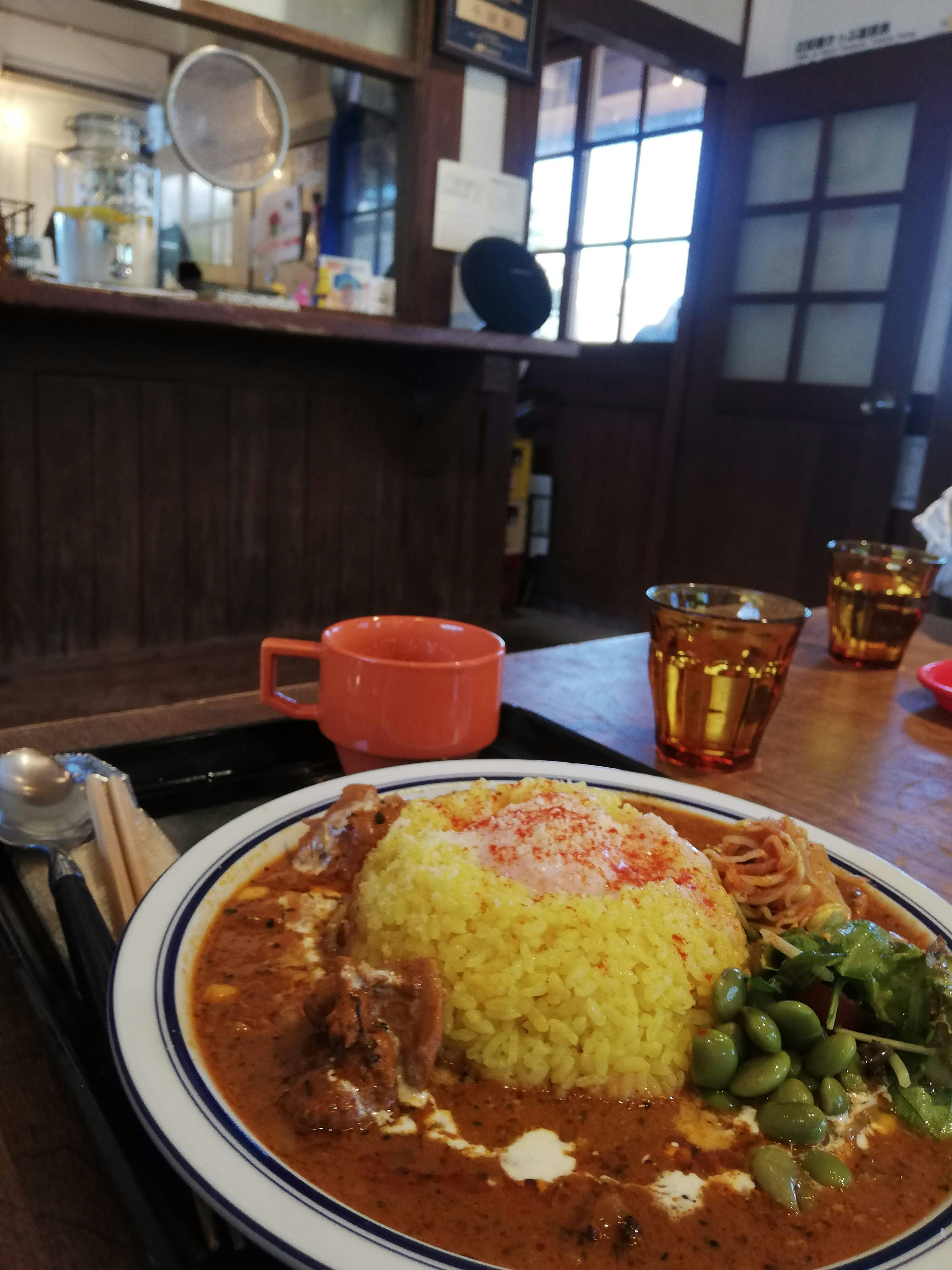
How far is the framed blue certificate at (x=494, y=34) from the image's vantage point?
3.23 m

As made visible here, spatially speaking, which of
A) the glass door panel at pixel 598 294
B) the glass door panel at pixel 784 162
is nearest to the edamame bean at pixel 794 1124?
the glass door panel at pixel 784 162

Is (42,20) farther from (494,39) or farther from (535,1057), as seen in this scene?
(535,1057)

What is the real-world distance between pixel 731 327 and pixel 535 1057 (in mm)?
4681

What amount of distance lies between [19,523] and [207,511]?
2.00ft

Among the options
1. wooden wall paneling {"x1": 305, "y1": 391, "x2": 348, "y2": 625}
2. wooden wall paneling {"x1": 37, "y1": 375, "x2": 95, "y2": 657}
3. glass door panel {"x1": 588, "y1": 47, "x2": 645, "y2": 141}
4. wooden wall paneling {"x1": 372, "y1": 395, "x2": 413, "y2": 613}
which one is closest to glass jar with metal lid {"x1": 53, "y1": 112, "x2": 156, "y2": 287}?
wooden wall paneling {"x1": 37, "y1": 375, "x2": 95, "y2": 657}

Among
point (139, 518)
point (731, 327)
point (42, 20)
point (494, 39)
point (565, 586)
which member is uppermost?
point (42, 20)

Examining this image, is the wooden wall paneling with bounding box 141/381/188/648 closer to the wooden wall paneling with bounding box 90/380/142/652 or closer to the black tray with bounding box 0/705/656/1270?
the wooden wall paneling with bounding box 90/380/142/652

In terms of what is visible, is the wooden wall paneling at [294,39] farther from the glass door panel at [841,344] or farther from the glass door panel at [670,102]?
the glass door panel at [670,102]

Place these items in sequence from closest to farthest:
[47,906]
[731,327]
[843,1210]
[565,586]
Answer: [843,1210] → [47,906] → [731,327] → [565,586]

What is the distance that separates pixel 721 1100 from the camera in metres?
0.56

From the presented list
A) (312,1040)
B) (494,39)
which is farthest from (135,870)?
(494,39)

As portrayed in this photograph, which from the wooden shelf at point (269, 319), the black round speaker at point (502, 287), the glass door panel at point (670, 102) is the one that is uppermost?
the glass door panel at point (670, 102)

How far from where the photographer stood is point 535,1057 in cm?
58

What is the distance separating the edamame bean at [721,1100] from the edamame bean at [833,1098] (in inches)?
1.9
